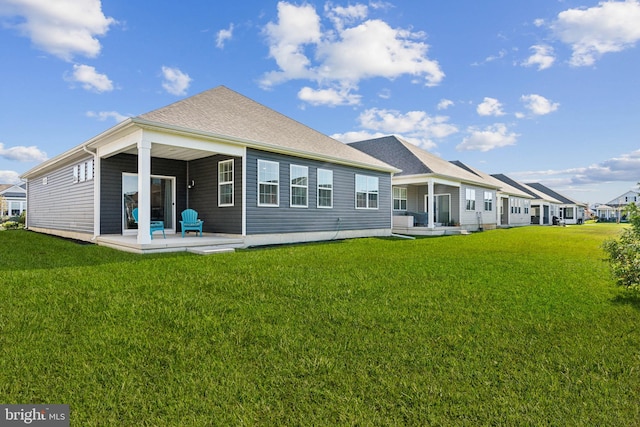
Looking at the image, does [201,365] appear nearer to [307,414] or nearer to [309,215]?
[307,414]

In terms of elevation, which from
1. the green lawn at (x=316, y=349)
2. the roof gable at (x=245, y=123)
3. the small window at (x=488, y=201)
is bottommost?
the green lawn at (x=316, y=349)

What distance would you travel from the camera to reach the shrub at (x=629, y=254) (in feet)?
16.1

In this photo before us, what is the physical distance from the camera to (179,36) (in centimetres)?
1248

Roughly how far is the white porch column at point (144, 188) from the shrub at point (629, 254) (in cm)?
965

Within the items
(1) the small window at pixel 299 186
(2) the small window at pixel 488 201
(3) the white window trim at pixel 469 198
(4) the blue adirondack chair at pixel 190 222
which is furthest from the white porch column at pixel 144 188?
(2) the small window at pixel 488 201

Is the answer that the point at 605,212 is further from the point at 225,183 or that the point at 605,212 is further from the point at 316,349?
the point at 316,349

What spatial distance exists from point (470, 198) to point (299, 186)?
14.6m

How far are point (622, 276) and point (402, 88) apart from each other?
12988 millimetres

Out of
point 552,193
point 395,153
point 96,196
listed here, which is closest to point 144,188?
point 96,196

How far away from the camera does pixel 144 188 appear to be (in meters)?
8.63

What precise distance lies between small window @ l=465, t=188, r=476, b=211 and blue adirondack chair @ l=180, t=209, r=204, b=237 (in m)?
17.1

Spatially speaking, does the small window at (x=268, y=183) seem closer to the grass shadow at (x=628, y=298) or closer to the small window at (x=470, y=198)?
the grass shadow at (x=628, y=298)

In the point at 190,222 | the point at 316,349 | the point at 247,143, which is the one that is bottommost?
the point at 316,349

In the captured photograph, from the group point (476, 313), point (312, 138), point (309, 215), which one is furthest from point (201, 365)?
point (312, 138)
